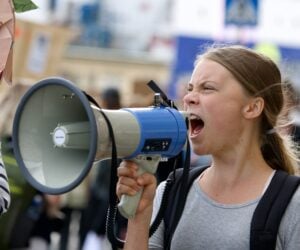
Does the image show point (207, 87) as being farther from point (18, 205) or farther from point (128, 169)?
point (18, 205)

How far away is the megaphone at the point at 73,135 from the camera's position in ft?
7.99

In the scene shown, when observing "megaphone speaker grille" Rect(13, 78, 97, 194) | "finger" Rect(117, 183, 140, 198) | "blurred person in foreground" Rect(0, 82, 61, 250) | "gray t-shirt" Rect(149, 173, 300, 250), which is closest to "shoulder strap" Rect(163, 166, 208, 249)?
"gray t-shirt" Rect(149, 173, 300, 250)

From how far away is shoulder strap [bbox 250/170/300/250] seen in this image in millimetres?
2574

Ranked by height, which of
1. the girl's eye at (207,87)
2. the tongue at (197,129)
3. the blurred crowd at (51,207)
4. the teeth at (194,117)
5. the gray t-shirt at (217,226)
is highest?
the girl's eye at (207,87)

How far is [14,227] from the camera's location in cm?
527

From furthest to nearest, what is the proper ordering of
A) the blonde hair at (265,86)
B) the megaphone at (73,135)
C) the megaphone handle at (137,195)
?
the blonde hair at (265,86) < the megaphone handle at (137,195) < the megaphone at (73,135)

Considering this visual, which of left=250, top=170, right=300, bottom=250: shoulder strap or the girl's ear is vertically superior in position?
the girl's ear

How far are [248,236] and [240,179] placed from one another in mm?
217

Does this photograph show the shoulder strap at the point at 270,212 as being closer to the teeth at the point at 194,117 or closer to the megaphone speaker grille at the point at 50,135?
the teeth at the point at 194,117

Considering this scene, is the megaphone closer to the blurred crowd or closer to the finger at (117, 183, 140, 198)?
the finger at (117, 183, 140, 198)

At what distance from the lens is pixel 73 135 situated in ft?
8.13

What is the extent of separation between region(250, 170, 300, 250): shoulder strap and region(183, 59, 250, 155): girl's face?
20 cm

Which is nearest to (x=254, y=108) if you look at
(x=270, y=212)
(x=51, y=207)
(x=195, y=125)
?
(x=195, y=125)

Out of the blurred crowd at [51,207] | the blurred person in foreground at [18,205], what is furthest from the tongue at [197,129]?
the blurred person in foreground at [18,205]
